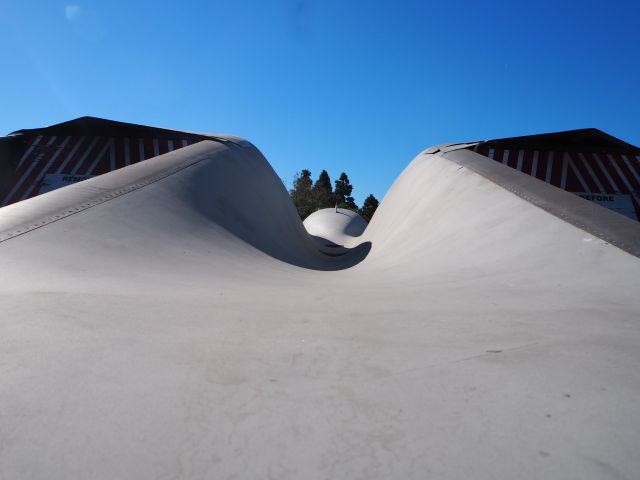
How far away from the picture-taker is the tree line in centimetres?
3378

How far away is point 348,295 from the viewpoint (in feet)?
A: 7.37

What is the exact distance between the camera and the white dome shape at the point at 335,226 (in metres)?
14.0

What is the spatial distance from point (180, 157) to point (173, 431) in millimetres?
4177

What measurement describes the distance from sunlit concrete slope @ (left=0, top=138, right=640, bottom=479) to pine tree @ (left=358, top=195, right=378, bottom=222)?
42.4 metres

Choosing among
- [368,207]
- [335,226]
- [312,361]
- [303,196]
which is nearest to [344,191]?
[368,207]

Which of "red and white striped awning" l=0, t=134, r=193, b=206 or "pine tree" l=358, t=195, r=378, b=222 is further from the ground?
"pine tree" l=358, t=195, r=378, b=222

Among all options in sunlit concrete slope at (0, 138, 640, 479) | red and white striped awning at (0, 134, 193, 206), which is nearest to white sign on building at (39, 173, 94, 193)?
red and white striped awning at (0, 134, 193, 206)

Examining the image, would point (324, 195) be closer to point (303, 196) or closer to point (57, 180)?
point (303, 196)

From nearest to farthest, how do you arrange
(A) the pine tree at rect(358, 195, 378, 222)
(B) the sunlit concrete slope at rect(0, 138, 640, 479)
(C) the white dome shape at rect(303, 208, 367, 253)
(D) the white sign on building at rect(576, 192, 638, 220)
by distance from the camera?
(B) the sunlit concrete slope at rect(0, 138, 640, 479), (D) the white sign on building at rect(576, 192, 638, 220), (C) the white dome shape at rect(303, 208, 367, 253), (A) the pine tree at rect(358, 195, 378, 222)

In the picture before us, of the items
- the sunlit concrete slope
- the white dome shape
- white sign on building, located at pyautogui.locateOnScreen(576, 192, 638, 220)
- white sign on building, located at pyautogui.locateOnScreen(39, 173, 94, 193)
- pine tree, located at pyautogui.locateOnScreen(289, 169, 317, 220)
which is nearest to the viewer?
the sunlit concrete slope

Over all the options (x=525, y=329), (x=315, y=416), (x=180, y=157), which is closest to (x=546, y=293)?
(x=525, y=329)

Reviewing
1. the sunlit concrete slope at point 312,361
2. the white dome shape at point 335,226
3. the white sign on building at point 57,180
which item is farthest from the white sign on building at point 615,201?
the white dome shape at point 335,226

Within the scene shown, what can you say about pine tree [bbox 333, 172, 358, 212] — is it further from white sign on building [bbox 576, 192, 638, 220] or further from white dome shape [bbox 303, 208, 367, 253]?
white sign on building [bbox 576, 192, 638, 220]

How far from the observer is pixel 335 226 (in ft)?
50.6
